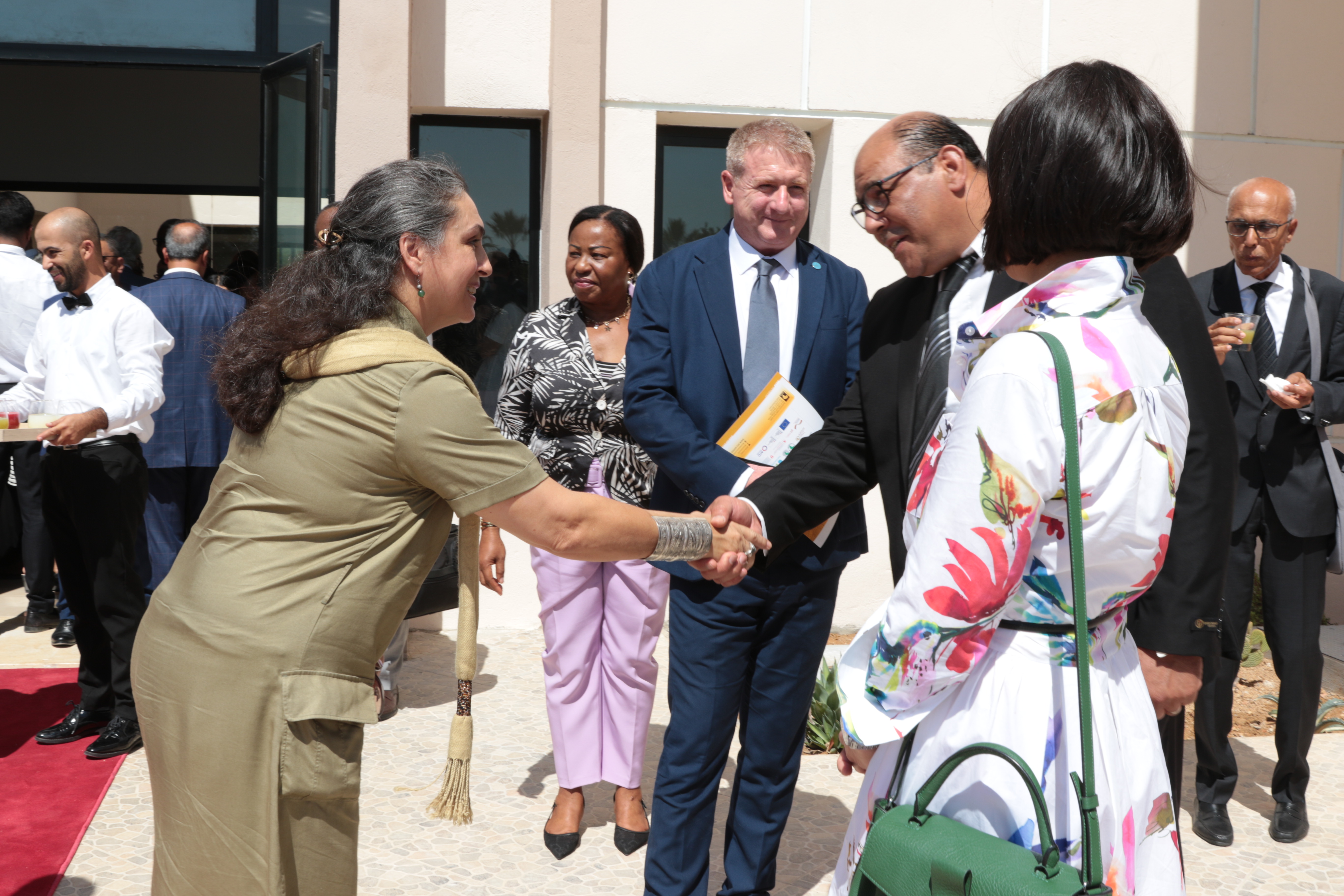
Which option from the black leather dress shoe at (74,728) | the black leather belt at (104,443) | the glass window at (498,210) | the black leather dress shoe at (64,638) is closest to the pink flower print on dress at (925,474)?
the black leather belt at (104,443)

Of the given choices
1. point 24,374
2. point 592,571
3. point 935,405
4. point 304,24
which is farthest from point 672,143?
point 935,405

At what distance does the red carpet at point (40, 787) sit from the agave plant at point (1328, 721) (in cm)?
527

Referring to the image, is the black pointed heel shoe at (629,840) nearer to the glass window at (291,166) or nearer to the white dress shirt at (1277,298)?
the white dress shirt at (1277,298)

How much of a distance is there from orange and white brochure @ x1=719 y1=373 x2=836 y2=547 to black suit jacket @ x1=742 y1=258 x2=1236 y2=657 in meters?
0.18

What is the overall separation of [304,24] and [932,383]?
6596mm

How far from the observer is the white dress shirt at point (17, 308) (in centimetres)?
693

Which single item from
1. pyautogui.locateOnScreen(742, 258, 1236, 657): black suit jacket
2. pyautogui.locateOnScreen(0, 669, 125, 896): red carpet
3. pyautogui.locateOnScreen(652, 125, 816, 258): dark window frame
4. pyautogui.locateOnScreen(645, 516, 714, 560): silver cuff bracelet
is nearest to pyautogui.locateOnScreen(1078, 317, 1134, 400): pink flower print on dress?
pyautogui.locateOnScreen(742, 258, 1236, 657): black suit jacket

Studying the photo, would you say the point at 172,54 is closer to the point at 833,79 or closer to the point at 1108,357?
the point at 833,79

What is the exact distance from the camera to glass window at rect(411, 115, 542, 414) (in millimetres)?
6883

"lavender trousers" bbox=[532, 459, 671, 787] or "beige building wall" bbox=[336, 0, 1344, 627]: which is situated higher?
"beige building wall" bbox=[336, 0, 1344, 627]

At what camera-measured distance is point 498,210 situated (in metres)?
6.93

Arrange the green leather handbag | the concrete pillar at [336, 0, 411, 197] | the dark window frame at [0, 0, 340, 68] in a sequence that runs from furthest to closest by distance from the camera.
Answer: the dark window frame at [0, 0, 340, 68] < the concrete pillar at [336, 0, 411, 197] < the green leather handbag

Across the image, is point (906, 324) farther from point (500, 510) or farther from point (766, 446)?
point (500, 510)

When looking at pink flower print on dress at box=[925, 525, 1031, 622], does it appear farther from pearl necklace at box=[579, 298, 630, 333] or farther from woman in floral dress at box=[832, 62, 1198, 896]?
pearl necklace at box=[579, 298, 630, 333]
